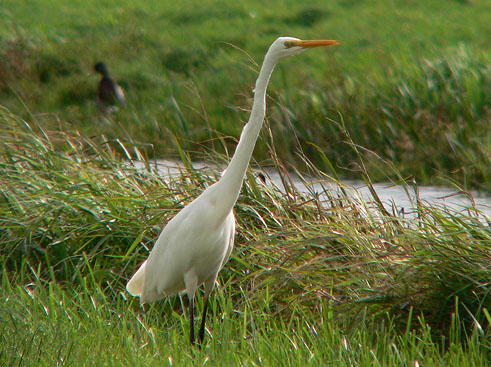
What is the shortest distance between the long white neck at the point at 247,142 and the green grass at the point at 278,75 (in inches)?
37.6

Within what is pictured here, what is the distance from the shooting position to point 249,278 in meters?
4.12

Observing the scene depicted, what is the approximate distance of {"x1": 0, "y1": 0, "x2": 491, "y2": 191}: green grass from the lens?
25.9 ft

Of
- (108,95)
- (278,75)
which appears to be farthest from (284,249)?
(278,75)

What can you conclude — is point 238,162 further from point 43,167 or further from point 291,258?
point 43,167

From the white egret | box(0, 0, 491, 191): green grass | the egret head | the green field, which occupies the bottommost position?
box(0, 0, 491, 191): green grass

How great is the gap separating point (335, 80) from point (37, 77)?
564cm

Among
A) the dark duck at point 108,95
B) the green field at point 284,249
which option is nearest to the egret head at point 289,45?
the green field at point 284,249

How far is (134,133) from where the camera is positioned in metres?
9.60

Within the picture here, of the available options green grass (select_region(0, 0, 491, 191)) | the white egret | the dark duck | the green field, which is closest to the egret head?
the white egret

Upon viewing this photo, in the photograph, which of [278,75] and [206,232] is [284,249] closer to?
[206,232]

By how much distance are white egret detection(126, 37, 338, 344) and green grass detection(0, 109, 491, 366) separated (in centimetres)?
19

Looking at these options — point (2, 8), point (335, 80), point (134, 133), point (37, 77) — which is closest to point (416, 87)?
point (335, 80)

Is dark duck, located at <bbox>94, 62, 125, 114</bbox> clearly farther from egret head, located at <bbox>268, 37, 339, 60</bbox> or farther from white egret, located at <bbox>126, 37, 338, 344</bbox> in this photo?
egret head, located at <bbox>268, 37, 339, 60</bbox>

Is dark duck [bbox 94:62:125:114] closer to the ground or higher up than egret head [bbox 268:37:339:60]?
closer to the ground
